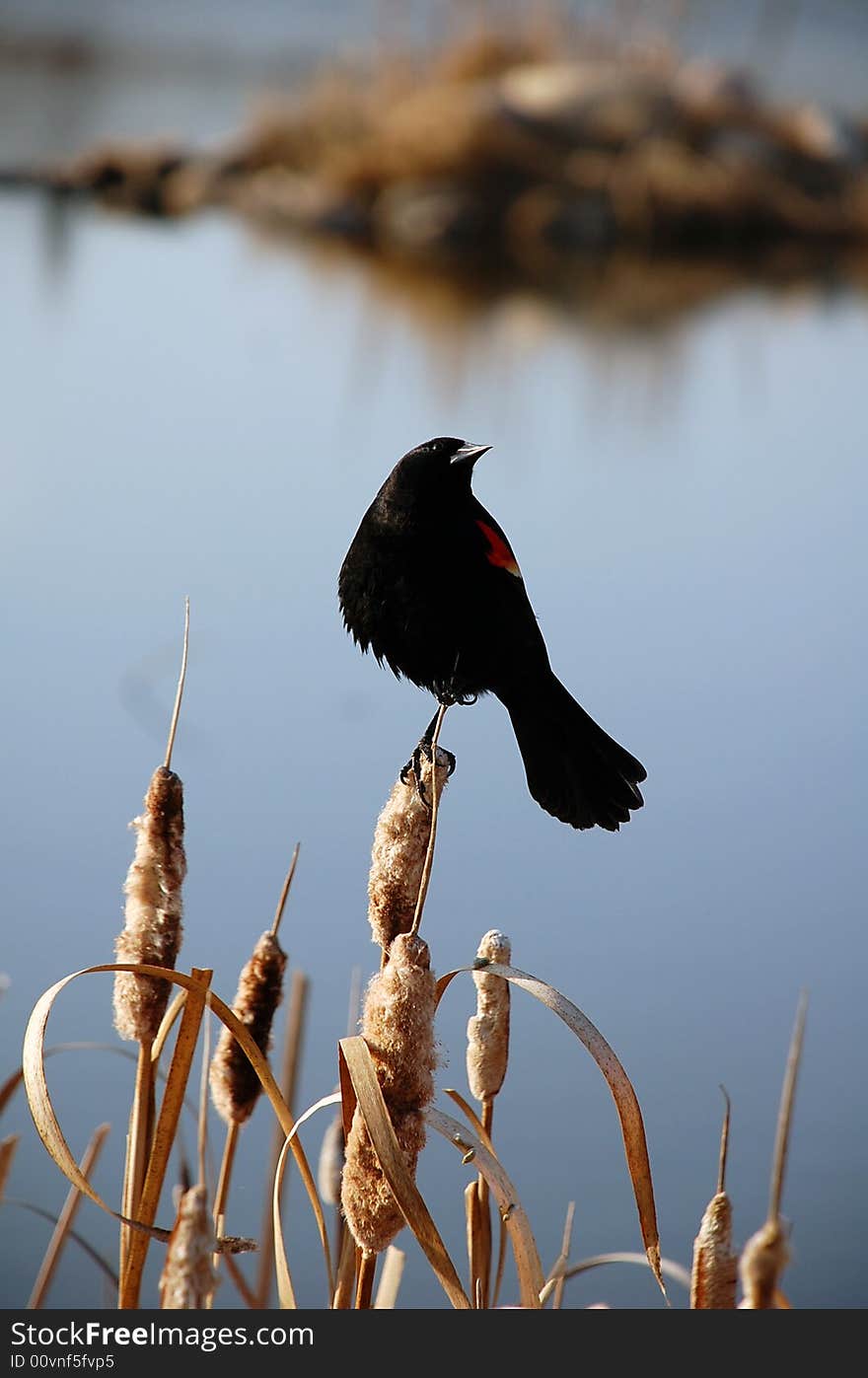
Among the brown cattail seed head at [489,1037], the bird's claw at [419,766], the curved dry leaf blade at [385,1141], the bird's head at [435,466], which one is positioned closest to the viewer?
the curved dry leaf blade at [385,1141]

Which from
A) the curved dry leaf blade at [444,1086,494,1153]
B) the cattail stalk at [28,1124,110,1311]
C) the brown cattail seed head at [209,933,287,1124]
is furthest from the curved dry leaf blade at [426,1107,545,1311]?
the cattail stalk at [28,1124,110,1311]

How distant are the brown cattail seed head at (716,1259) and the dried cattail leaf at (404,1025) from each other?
0.81ft

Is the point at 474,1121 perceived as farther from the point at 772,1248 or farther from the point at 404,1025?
the point at 772,1248

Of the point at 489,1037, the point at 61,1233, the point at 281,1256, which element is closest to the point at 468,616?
the point at 489,1037

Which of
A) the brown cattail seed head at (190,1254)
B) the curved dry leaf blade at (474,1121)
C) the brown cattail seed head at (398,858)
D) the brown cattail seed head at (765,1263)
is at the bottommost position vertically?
the brown cattail seed head at (190,1254)

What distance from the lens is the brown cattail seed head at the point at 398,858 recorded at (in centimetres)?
117

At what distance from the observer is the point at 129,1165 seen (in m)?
1.26

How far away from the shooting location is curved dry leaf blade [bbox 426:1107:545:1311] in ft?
4.09

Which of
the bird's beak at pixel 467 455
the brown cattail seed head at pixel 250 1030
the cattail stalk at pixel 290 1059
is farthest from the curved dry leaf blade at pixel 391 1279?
the bird's beak at pixel 467 455

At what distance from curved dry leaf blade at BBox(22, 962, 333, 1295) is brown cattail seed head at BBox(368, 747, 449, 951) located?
6.0 inches

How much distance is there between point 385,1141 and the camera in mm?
1089

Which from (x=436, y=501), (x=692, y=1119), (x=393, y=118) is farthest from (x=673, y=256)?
(x=436, y=501)

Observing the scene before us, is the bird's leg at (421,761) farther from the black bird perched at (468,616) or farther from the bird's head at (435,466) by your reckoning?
the bird's head at (435,466)
